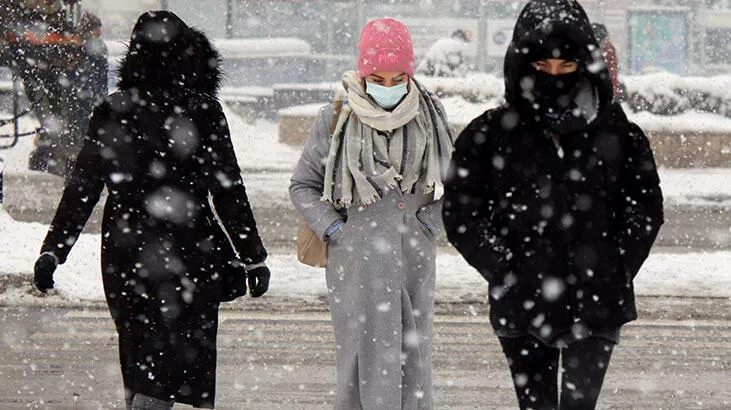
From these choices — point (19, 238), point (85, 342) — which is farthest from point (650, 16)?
point (85, 342)

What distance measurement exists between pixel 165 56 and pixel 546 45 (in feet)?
4.68

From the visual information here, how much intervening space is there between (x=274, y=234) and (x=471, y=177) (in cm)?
852

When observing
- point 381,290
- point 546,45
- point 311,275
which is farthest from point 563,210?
point 311,275

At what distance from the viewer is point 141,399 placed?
14.7ft

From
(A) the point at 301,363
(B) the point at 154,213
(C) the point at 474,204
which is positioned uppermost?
(C) the point at 474,204

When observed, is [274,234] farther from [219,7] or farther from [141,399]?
[219,7]

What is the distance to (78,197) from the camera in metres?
4.50

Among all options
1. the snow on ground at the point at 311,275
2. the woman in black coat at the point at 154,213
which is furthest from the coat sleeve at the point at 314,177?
the snow on ground at the point at 311,275

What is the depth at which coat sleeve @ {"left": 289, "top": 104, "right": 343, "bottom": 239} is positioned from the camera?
4.84m

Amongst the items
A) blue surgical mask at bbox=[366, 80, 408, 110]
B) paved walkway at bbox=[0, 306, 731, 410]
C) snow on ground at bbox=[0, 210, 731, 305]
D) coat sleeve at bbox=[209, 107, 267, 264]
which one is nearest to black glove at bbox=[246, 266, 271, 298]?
coat sleeve at bbox=[209, 107, 267, 264]

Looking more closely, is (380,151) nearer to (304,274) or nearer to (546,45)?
(546,45)

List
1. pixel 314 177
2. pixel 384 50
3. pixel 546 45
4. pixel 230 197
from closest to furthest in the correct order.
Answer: pixel 546 45 → pixel 230 197 → pixel 384 50 → pixel 314 177

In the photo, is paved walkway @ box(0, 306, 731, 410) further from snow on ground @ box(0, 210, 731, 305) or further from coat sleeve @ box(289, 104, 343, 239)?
coat sleeve @ box(289, 104, 343, 239)

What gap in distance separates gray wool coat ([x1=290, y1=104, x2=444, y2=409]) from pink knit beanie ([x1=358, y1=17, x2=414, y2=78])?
308 millimetres
